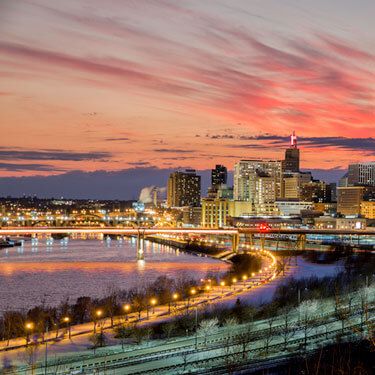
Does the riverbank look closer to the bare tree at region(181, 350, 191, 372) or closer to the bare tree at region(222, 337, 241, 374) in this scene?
the bare tree at region(181, 350, 191, 372)

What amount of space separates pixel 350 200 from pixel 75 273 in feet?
196

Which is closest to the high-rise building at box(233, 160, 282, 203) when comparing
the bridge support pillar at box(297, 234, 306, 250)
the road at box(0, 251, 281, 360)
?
the bridge support pillar at box(297, 234, 306, 250)

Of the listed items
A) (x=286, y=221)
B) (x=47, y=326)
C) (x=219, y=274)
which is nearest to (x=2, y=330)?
(x=47, y=326)

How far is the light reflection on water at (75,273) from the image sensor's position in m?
23.1

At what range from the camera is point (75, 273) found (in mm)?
30406

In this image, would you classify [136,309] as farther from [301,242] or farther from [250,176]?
[250,176]

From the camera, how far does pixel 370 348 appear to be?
46.8 feet

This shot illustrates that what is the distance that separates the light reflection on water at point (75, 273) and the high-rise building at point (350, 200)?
152 feet

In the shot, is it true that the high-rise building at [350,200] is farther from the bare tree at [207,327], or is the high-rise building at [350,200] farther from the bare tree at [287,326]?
the bare tree at [207,327]

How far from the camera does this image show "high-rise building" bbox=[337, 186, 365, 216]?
84.4 m

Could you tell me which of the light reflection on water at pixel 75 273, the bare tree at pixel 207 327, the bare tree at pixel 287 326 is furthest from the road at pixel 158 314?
the light reflection on water at pixel 75 273

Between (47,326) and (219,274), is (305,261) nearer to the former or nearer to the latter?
(219,274)

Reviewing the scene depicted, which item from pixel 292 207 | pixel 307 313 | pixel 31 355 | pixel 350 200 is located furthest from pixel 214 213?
pixel 31 355

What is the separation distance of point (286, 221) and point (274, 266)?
4261 centimetres
